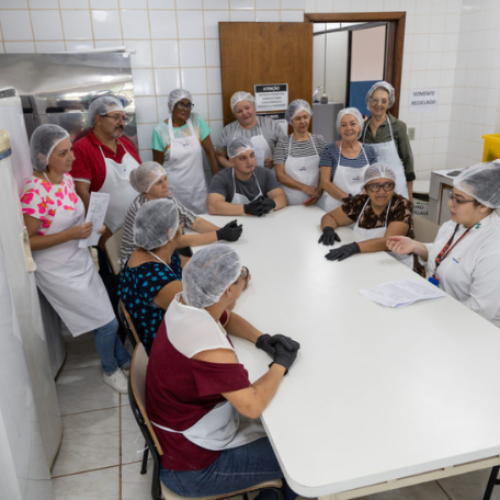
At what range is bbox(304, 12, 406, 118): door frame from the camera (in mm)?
4297

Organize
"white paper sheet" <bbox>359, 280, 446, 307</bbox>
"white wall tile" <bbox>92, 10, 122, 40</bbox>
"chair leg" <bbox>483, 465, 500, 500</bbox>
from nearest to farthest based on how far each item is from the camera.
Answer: "chair leg" <bbox>483, 465, 500, 500</bbox>
"white paper sheet" <bbox>359, 280, 446, 307</bbox>
"white wall tile" <bbox>92, 10, 122, 40</bbox>

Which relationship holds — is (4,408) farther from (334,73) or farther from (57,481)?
(334,73)

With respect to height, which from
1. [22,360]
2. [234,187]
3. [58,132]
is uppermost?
[58,132]

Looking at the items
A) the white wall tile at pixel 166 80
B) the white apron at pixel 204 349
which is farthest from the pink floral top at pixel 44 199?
the white wall tile at pixel 166 80

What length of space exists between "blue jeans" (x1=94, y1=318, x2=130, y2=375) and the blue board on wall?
470 centimetres

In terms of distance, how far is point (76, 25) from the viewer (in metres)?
3.77

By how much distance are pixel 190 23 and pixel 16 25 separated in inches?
55.2

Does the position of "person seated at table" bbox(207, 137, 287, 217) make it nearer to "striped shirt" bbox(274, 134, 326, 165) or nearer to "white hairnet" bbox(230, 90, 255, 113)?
"striped shirt" bbox(274, 134, 326, 165)

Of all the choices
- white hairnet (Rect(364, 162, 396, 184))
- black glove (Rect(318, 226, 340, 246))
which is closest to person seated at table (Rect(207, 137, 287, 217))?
black glove (Rect(318, 226, 340, 246))

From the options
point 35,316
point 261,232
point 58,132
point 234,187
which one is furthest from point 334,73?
point 35,316

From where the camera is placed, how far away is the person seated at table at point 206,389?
132cm

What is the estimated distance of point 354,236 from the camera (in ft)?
8.81

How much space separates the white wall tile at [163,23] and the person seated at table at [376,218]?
2361 millimetres

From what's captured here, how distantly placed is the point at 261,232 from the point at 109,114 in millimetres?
1215
